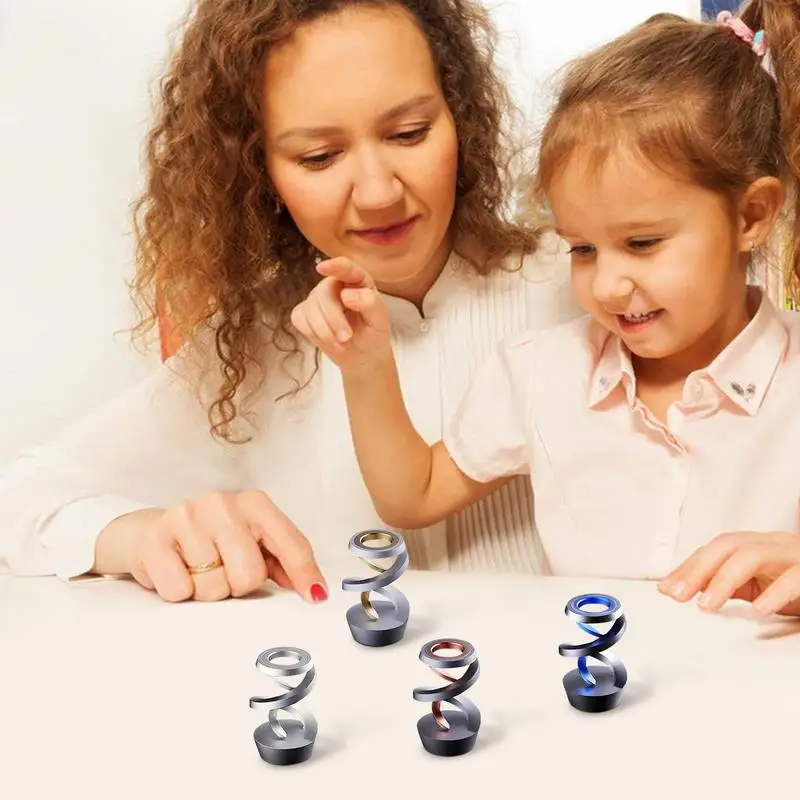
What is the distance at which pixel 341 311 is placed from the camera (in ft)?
3.35

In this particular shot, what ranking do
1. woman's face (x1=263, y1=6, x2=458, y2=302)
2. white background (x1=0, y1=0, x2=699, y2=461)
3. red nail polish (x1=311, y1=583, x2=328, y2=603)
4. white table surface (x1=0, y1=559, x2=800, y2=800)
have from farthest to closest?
white background (x1=0, y1=0, x2=699, y2=461)
woman's face (x1=263, y1=6, x2=458, y2=302)
red nail polish (x1=311, y1=583, x2=328, y2=603)
white table surface (x1=0, y1=559, x2=800, y2=800)

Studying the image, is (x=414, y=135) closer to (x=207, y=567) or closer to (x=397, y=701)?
(x=207, y=567)

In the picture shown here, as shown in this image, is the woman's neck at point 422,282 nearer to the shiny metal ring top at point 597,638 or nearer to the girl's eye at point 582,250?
the girl's eye at point 582,250

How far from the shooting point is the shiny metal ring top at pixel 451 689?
67 centimetres

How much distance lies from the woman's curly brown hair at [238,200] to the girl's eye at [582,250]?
27 centimetres

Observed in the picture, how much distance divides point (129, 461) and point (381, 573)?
606 millimetres

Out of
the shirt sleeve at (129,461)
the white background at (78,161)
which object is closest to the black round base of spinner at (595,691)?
the shirt sleeve at (129,461)

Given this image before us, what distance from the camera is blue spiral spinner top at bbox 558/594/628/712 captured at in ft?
2.28

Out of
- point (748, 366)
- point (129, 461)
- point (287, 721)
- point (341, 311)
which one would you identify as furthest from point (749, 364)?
point (129, 461)

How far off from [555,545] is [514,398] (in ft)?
0.52

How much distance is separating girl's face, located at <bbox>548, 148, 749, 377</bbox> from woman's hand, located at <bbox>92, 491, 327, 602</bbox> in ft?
1.16

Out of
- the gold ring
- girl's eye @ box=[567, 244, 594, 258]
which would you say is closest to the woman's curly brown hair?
girl's eye @ box=[567, 244, 594, 258]

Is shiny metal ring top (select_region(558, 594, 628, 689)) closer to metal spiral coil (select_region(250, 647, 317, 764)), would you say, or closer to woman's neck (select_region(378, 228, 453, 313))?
metal spiral coil (select_region(250, 647, 317, 764))

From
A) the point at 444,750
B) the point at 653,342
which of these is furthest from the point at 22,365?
the point at 444,750
